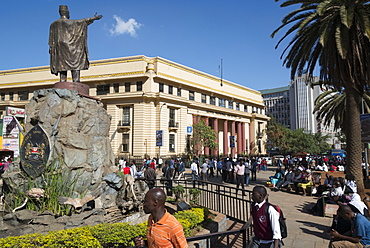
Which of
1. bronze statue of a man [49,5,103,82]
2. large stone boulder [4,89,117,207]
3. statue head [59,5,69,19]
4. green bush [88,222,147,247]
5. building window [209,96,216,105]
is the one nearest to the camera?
green bush [88,222,147,247]

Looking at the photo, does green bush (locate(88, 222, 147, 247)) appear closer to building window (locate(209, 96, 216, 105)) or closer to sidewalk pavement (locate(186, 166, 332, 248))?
sidewalk pavement (locate(186, 166, 332, 248))

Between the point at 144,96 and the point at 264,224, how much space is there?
112ft

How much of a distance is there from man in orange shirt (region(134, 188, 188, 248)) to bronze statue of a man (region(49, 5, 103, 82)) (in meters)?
9.67

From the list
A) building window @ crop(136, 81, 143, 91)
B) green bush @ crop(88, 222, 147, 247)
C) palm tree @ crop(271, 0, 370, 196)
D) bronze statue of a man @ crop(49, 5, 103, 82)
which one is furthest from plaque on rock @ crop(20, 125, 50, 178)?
building window @ crop(136, 81, 143, 91)

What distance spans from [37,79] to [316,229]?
4657 cm

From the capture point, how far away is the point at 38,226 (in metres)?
6.80

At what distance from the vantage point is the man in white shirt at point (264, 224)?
13.3ft

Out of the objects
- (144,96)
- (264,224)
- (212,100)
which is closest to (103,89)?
(144,96)

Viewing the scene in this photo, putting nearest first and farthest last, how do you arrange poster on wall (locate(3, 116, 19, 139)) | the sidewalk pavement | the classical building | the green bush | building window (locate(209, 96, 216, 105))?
the green bush, the sidewalk pavement, poster on wall (locate(3, 116, 19, 139)), the classical building, building window (locate(209, 96, 216, 105))

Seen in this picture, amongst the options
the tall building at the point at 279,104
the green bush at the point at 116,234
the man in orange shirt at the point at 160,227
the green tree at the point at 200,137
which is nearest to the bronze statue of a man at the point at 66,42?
the green bush at the point at 116,234

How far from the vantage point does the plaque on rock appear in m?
9.00

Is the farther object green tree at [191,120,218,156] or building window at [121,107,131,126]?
green tree at [191,120,218,156]

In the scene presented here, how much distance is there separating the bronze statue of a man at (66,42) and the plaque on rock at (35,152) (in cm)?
297

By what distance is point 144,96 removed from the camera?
3709 cm
